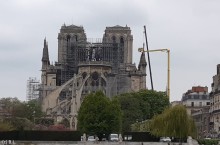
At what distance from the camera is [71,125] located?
16975 cm

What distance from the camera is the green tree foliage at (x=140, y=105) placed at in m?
121

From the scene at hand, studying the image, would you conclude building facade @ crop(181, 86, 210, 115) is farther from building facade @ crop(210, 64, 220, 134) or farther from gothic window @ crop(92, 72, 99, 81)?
building facade @ crop(210, 64, 220, 134)

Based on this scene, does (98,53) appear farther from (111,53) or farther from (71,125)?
(71,125)

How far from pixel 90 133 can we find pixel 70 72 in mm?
109956

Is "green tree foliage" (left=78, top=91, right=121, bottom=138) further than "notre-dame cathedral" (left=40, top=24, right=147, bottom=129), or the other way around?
"notre-dame cathedral" (left=40, top=24, right=147, bottom=129)

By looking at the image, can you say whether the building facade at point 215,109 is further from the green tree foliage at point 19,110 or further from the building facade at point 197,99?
the green tree foliage at point 19,110

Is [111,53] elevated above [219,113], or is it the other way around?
[111,53]

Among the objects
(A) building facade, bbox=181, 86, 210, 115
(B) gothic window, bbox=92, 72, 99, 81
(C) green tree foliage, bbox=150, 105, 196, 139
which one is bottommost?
(C) green tree foliage, bbox=150, 105, 196, 139

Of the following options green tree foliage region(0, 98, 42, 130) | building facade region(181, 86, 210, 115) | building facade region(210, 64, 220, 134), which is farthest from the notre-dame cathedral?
building facade region(210, 64, 220, 134)

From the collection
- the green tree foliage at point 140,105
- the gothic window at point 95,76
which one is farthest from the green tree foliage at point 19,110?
the gothic window at point 95,76

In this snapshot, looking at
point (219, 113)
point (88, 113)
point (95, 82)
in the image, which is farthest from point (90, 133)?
point (95, 82)

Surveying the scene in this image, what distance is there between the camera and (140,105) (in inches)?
5049

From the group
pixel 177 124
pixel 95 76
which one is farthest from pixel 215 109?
pixel 177 124

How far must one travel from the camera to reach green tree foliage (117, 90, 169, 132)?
12119cm
